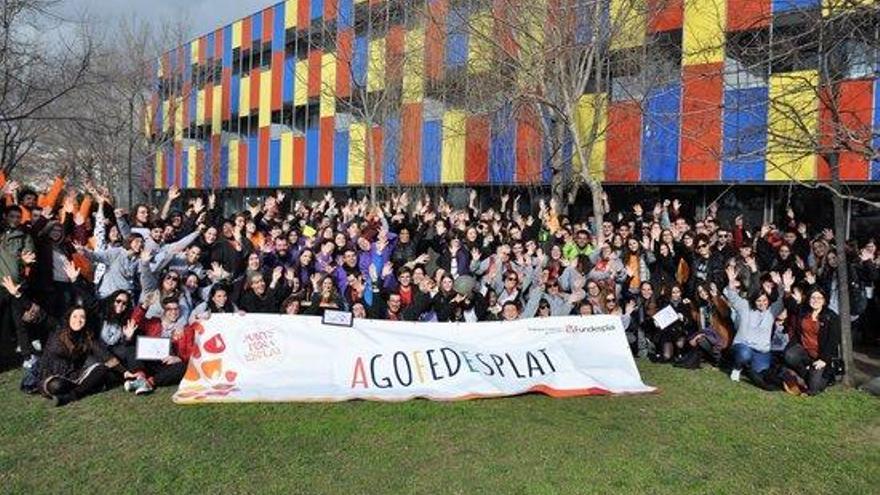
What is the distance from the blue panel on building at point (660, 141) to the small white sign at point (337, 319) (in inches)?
429

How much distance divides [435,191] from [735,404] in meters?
17.0

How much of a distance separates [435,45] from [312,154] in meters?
13.2

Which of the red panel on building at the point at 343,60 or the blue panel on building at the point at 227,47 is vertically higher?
the blue panel on building at the point at 227,47

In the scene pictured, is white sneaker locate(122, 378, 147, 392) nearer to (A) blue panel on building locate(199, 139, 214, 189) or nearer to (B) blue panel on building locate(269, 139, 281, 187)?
(B) blue panel on building locate(269, 139, 281, 187)

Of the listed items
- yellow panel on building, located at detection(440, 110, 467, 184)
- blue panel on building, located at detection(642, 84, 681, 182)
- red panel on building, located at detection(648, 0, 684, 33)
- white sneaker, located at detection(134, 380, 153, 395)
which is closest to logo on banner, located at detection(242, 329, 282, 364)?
white sneaker, located at detection(134, 380, 153, 395)

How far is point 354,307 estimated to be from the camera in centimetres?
1016

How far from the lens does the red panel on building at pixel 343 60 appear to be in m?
25.5

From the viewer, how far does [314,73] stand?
1299 inches

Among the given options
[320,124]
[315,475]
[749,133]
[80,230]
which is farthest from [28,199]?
[320,124]

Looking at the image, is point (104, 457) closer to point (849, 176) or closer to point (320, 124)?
point (849, 176)

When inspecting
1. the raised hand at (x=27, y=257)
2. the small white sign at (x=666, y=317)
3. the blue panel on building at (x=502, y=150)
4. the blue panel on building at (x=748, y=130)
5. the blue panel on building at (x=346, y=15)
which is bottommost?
the small white sign at (x=666, y=317)

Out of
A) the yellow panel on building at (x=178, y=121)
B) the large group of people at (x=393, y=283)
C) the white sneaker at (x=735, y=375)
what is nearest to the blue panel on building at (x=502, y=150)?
the large group of people at (x=393, y=283)

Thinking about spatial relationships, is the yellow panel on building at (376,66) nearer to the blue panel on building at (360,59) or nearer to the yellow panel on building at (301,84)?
the blue panel on building at (360,59)

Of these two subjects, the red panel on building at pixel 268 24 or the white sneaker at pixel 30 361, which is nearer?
the white sneaker at pixel 30 361
